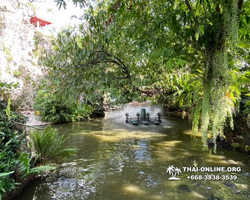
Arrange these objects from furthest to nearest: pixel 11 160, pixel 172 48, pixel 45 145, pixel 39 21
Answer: pixel 39 21, pixel 45 145, pixel 11 160, pixel 172 48

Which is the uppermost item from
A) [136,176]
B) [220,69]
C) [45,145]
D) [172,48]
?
[172,48]

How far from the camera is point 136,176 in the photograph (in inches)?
151

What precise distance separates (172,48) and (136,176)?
2.79 meters

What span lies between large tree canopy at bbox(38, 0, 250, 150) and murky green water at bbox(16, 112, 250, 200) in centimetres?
116

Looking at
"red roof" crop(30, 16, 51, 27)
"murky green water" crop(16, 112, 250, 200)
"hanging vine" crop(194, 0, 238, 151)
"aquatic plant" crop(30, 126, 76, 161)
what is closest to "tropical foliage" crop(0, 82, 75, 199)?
"aquatic plant" crop(30, 126, 76, 161)

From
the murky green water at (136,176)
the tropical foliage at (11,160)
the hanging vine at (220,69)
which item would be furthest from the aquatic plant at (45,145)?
the hanging vine at (220,69)

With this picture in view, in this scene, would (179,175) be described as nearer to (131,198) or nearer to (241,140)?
(131,198)

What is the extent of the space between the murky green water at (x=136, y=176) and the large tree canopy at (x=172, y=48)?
3.81 ft

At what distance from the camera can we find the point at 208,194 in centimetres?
309

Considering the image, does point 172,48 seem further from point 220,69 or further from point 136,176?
point 136,176

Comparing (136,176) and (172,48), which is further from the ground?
(172,48)

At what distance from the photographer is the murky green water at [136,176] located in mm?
3146

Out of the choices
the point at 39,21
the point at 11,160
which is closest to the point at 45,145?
the point at 11,160

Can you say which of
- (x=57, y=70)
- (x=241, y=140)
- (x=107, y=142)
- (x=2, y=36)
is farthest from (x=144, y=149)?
(x=2, y=36)
